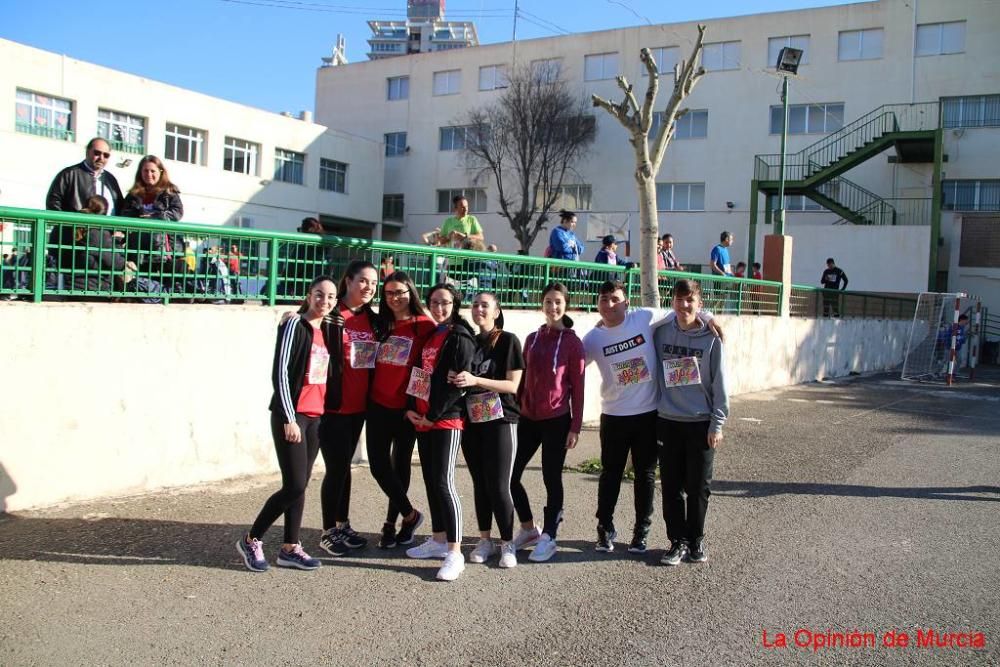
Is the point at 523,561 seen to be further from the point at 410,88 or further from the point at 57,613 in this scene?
the point at 410,88

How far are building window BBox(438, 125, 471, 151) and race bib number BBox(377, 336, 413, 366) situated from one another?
3805 cm

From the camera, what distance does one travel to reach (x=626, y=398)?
5434mm

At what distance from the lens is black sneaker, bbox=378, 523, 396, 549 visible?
5.44 meters

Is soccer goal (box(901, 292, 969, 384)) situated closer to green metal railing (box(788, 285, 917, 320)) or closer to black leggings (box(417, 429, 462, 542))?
green metal railing (box(788, 285, 917, 320))

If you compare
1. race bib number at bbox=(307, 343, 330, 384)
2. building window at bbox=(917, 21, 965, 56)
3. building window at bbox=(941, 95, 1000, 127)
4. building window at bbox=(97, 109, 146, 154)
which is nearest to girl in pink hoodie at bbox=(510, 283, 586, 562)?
race bib number at bbox=(307, 343, 330, 384)

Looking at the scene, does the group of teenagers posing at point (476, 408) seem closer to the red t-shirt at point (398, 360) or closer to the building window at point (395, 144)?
the red t-shirt at point (398, 360)

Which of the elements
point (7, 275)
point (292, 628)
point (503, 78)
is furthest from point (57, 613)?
point (503, 78)

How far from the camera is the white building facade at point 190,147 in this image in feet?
89.1

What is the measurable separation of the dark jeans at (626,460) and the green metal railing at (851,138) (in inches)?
1120

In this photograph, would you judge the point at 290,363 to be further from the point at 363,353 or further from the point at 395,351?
the point at 395,351

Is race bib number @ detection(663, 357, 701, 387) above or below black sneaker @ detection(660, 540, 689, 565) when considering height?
above

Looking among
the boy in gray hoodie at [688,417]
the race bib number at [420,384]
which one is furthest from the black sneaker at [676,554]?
the race bib number at [420,384]

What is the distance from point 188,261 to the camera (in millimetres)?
6633

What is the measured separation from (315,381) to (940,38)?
114 ft
